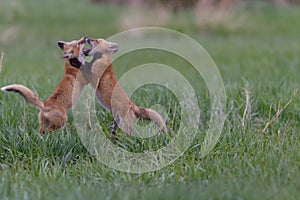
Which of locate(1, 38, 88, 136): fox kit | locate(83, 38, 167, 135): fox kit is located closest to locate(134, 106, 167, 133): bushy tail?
locate(83, 38, 167, 135): fox kit

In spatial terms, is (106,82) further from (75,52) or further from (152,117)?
(152,117)

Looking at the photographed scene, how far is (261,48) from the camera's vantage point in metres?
10.6

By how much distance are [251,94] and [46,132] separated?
2.18 m

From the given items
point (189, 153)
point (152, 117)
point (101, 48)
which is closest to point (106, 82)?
point (101, 48)

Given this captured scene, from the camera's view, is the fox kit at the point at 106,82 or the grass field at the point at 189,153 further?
the fox kit at the point at 106,82

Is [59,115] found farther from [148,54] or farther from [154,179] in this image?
[148,54]

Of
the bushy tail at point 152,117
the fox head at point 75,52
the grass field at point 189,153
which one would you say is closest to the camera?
the grass field at point 189,153

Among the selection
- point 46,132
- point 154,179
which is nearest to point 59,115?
point 46,132

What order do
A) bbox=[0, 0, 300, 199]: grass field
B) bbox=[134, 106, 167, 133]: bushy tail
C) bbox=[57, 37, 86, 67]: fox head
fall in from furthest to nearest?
bbox=[134, 106, 167, 133]: bushy tail < bbox=[57, 37, 86, 67]: fox head < bbox=[0, 0, 300, 199]: grass field

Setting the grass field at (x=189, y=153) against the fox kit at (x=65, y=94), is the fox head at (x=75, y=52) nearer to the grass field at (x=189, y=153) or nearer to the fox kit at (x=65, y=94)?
the fox kit at (x=65, y=94)

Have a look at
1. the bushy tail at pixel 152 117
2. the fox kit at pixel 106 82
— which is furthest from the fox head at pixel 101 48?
the bushy tail at pixel 152 117

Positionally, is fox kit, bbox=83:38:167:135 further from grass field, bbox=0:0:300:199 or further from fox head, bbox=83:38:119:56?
grass field, bbox=0:0:300:199

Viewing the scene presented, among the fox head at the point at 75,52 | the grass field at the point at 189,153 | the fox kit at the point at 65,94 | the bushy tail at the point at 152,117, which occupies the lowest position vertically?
the grass field at the point at 189,153

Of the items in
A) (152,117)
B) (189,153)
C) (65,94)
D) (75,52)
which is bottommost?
(189,153)
